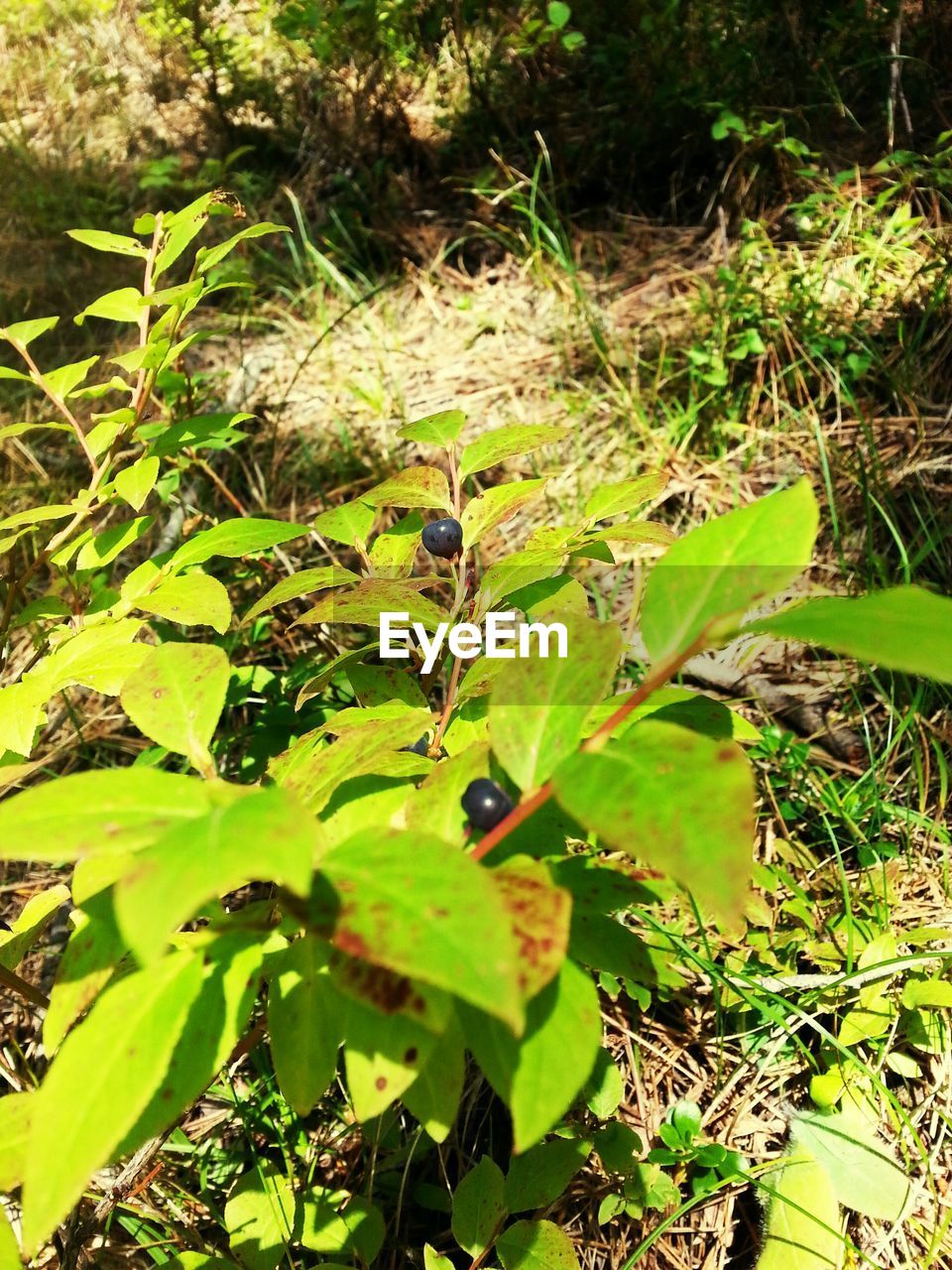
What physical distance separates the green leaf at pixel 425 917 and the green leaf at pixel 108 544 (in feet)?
2.29

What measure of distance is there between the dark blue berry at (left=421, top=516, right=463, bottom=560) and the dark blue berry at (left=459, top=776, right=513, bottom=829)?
1.26 feet

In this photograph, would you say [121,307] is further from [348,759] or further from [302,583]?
[348,759]

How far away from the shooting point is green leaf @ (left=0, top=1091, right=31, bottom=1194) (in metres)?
0.65

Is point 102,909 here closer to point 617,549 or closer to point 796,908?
point 796,908

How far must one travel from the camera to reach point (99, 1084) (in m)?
0.48

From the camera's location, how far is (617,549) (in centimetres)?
224

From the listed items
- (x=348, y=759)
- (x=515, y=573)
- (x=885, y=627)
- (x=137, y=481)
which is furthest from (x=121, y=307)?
(x=885, y=627)

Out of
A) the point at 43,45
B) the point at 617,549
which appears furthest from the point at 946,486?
the point at 43,45

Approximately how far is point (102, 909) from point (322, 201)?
140 inches

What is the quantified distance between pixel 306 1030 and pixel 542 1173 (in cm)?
54

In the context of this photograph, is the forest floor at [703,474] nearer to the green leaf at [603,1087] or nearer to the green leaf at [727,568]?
the green leaf at [603,1087]

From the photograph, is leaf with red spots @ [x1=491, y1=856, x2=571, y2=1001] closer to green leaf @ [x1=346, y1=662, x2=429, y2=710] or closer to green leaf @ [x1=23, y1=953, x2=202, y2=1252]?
green leaf @ [x1=23, y1=953, x2=202, y2=1252]

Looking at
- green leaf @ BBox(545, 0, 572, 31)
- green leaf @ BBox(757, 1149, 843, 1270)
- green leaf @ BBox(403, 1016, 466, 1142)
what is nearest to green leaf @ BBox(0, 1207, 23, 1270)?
green leaf @ BBox(403, 1016, 466, 1142)

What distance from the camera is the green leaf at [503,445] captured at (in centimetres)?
97
